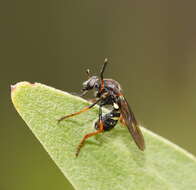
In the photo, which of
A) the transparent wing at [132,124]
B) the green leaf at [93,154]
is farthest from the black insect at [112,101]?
the green leaf at [93,154]

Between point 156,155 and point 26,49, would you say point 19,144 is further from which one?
point 156,155

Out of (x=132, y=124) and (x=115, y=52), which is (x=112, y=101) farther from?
(x=115, y=52)

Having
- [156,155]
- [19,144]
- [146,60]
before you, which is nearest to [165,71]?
[146,60]

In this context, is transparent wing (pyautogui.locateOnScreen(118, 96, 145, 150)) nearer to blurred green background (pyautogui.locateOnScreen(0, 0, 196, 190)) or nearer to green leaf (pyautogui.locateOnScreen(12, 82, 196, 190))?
green leaf (pyautogui.locateOnScreen(12, 82, 196, 190))

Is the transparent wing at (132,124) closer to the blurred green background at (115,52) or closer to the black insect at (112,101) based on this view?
the black insect at (112,101)

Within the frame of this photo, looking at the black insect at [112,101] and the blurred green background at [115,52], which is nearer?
the black insect at [112,101]

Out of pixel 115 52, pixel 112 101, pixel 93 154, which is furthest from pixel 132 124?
pixel 115 52
